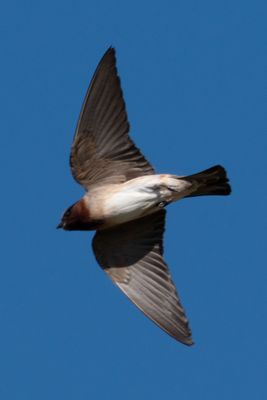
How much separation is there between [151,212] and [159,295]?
0.60 meters

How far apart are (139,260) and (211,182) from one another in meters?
0.86

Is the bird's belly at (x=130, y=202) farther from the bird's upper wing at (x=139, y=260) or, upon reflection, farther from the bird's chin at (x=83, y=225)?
the bird's upper wing at (x=139, y=260)

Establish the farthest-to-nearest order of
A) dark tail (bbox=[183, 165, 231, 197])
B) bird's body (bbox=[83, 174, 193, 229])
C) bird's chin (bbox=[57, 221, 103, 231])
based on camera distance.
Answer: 1. bird's chin (bbox=[57, 221, 103, 231])
2. bird's body (bbox=[83, 174, 193, 229])
3. dark tail (bbox=[183, 165, 231, 197])

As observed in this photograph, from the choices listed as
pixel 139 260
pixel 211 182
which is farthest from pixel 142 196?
pixel 139 260

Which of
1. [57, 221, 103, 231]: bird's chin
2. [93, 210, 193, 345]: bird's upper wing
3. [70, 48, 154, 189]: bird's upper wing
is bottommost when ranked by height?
[93, 210, 193, 345]: bird's upper wing

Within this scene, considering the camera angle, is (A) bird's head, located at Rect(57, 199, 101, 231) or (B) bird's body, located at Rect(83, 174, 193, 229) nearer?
(B) bird's body, located at Rect(83, 174, 193, 229)

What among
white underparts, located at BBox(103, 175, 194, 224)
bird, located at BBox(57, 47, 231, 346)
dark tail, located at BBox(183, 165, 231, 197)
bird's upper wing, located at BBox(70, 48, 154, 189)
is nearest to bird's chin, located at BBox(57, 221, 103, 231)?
bird, located at BBox(57, 47, 231, 346)

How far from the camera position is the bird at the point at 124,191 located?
9.18 metres

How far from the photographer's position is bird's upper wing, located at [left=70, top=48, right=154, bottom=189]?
363 inches

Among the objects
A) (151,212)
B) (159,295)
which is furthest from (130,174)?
(159,295)

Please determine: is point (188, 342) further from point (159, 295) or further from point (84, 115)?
point (84, 115)

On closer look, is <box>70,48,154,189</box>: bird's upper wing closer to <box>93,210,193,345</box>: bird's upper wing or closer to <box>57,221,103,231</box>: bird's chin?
<box>57,221,103,231</box>: bird's chin

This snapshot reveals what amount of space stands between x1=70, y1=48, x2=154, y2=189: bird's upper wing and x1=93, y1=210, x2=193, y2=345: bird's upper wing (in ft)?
1.36

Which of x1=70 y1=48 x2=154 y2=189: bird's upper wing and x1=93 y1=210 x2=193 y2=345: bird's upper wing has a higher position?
x1=70 y1=48 x2=154 y2=189: bird's upper wing
